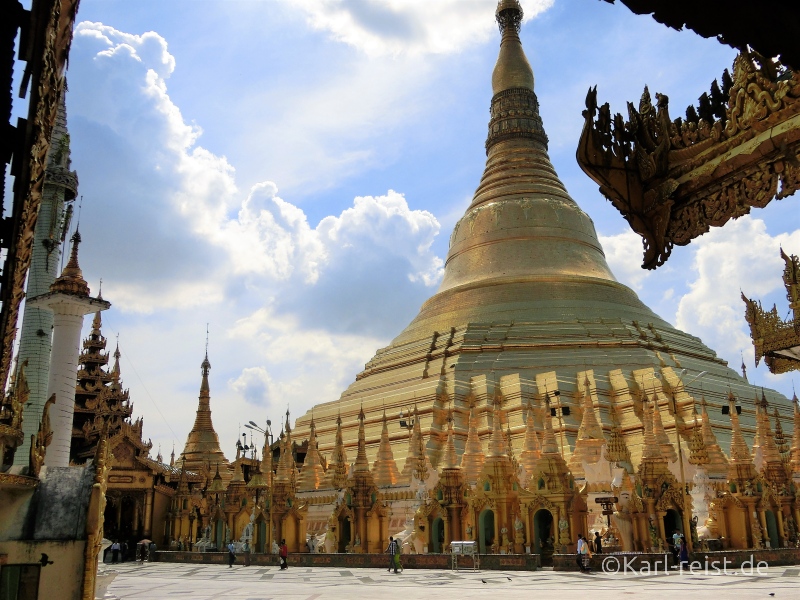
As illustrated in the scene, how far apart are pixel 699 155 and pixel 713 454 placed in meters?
22.2

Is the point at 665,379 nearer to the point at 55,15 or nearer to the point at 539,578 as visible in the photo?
the point at 539,578

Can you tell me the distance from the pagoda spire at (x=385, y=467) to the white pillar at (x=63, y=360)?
12261 mm

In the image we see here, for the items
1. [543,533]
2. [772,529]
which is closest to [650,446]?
[543,533]

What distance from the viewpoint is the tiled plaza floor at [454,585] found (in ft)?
42.6

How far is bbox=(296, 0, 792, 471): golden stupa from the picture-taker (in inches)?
1174

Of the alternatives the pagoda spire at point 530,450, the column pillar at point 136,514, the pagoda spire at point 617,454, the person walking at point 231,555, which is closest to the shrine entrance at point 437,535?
the pagoda spire at point 530,450

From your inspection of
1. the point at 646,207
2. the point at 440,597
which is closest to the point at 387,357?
the point at 440,597

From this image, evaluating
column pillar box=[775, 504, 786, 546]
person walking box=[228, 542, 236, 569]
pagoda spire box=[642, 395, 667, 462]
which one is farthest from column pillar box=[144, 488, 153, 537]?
column pillar box=[775, 504, 786, 546]

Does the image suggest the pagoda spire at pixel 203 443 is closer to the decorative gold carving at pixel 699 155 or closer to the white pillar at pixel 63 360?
the white pillar at pixel 63 360

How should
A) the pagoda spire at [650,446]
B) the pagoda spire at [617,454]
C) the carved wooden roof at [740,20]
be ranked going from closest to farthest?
the carved wooden roof at [740,20], the pagoda spire at [650,446], the pagoda spire at [617,454]

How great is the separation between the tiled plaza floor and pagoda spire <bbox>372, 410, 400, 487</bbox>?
6.87 meters

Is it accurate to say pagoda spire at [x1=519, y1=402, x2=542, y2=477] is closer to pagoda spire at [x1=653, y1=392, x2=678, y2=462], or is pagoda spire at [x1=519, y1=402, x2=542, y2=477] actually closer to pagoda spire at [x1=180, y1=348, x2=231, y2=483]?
pagoda spire at [x1=653, y1=392, x2=678, y2=462]

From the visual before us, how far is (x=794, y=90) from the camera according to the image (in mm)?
4461

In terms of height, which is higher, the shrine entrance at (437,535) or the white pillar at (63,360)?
the white pillar at (63,360)
